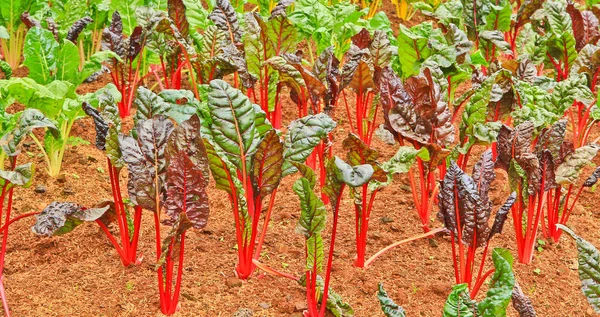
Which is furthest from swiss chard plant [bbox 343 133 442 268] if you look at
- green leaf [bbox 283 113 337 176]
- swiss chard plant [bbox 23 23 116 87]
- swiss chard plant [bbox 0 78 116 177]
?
swiss chard plant [bbox 23 23 116 87]

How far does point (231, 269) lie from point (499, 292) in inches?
46.5

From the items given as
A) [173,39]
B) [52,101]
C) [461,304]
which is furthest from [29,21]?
[461,304]

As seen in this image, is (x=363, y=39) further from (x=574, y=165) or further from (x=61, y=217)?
(x=61, y=217)

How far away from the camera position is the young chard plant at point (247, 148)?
100 inches

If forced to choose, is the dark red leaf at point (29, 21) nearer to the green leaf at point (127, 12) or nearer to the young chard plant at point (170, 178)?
the green leaf at point (127, 12)

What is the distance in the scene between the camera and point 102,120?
107 inches

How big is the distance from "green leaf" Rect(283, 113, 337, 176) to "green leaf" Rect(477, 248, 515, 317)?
82cm

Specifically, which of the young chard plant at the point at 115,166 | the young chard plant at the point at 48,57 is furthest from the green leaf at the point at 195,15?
the young chard plant at the point at 115,166

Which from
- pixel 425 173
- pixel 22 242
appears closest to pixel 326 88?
pixel 425 173

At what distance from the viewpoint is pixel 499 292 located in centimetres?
208

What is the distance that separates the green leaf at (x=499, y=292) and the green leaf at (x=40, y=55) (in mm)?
2377

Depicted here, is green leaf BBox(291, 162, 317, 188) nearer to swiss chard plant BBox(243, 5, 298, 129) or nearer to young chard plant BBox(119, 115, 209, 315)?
young chard plant BBox(119, 115, 209, 315)

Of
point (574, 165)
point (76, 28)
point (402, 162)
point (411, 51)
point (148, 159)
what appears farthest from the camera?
point (76, 28)

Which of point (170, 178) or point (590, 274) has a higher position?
point (170, 178)
